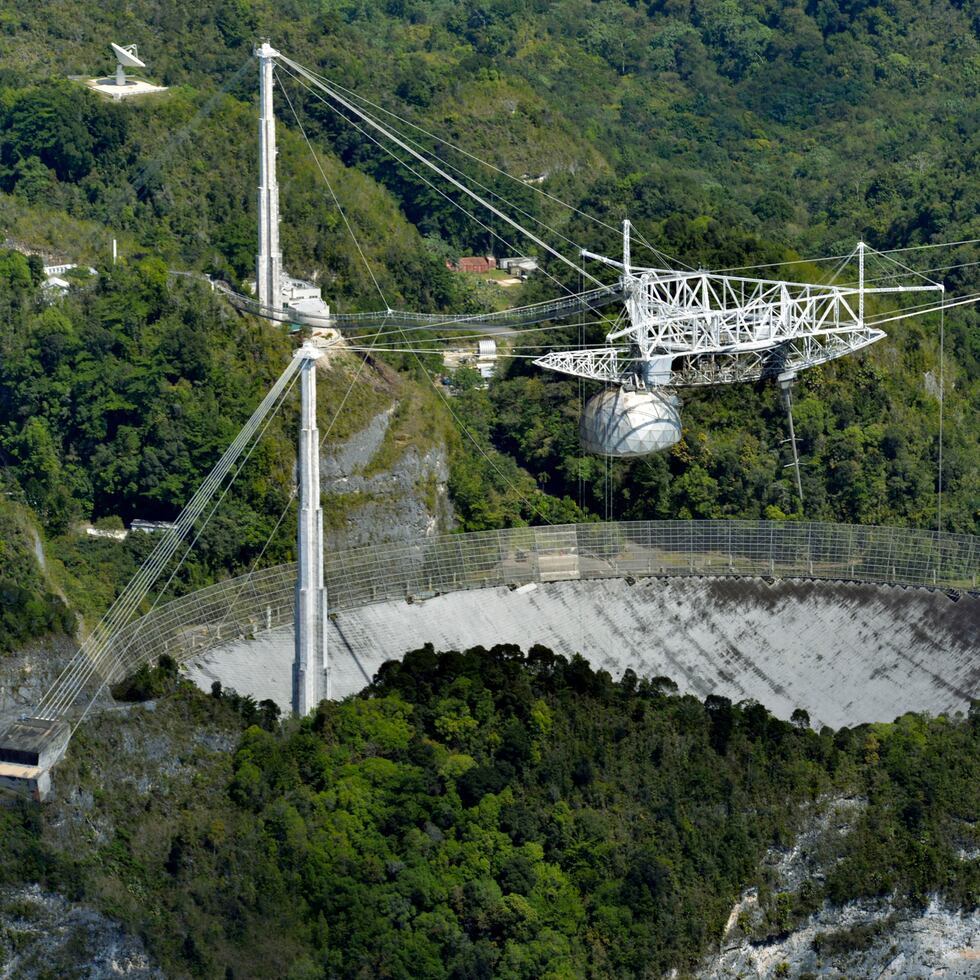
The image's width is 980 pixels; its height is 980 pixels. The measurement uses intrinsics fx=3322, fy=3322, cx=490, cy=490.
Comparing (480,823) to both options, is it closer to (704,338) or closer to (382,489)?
(704,338)

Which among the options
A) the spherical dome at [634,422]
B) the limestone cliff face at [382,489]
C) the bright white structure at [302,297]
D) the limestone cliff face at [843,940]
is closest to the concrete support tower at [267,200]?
the bright white structure at [302,297]

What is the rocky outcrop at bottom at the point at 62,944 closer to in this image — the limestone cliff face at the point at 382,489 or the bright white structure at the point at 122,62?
the limestone cliff face at the point at 382,489

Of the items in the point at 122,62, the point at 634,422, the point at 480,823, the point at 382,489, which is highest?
the point at 122,62

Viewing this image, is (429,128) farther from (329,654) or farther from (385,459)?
(329,654)

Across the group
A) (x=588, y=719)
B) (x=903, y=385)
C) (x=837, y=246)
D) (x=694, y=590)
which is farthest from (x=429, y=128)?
(x=588, y=719)

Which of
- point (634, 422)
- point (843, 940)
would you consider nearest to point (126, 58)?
point (634, 422)

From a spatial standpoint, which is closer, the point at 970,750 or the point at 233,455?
the point at 970,750
